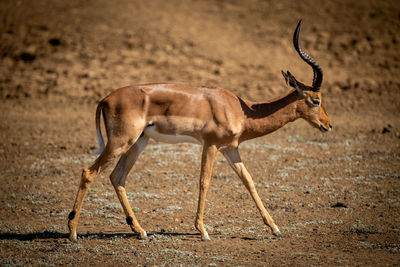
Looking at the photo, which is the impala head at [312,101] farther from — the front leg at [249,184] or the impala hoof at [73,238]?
the impala hoof at [73,238]

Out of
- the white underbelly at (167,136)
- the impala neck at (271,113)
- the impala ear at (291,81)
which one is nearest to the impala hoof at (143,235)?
the white underbelly at (167,136)

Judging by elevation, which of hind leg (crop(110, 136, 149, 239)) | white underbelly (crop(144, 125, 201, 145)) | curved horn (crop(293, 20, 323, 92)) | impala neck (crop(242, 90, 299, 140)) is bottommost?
hind leg (crop(110, 136, 149, 239))

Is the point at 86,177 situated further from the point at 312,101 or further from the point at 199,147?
the point at 199,147

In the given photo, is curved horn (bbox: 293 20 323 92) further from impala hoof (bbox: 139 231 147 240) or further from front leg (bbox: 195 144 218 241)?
impala hoof (bbox: 139 231 147 240)

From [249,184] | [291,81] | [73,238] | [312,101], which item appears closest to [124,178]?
[73,238]

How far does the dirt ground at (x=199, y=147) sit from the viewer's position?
Answer: 763 cm

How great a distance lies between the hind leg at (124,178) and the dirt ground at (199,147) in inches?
9.2

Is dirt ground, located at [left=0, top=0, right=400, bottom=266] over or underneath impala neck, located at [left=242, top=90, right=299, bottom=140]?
underneath

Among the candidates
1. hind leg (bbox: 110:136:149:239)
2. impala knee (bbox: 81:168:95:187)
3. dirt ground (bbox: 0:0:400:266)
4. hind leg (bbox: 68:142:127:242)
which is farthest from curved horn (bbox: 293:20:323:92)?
impala knee (bbox: 81:168:95:187)

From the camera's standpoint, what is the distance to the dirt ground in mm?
7633

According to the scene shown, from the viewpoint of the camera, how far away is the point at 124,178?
26.4 feet

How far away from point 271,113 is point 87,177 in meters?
2.97

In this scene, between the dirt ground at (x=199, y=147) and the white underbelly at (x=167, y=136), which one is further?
the white underbelly at (x=167, y=136)

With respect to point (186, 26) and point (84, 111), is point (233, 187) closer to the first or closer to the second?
point (84, 111)
